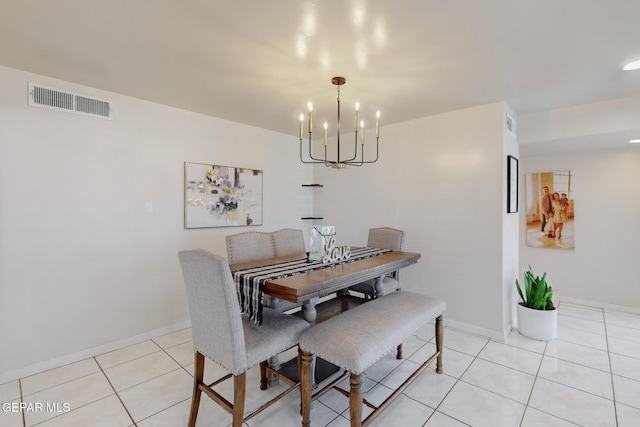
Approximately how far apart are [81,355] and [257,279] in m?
1.97

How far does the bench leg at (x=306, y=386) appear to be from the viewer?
1728mm

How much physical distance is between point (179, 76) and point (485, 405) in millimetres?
3310

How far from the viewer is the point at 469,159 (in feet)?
10.3

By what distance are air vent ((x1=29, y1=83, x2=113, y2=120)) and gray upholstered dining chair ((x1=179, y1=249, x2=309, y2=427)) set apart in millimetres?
1889

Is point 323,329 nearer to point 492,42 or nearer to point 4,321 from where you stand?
point 492,42

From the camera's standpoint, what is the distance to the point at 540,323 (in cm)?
291

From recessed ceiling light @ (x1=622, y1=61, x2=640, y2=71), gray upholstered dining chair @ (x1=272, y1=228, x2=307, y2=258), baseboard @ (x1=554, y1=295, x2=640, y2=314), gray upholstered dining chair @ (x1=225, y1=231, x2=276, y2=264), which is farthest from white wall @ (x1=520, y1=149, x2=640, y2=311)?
gray upholstered dining chair @ (x1=225, y1=231, x2=276, y2=264)

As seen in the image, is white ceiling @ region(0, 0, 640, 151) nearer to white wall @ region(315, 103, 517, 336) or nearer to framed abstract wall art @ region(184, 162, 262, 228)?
white wall @ region(315, 103, 517, 336)

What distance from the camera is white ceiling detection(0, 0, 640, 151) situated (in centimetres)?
159

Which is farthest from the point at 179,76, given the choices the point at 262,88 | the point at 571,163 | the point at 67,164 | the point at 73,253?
the point at 571,163

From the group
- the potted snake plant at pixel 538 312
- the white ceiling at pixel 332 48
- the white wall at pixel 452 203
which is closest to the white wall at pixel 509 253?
the white wall at pixel 452 203

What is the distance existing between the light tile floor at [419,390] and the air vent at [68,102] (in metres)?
2.16

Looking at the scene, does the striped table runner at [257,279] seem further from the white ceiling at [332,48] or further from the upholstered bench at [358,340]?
the white ceiling at [332,48]

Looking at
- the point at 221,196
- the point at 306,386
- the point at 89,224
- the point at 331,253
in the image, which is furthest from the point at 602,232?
the point at 89,224
